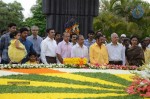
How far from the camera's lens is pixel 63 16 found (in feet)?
62.2

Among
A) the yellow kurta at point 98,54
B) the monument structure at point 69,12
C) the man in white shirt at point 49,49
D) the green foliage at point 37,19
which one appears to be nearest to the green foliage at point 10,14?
the green foliage at point 37,19

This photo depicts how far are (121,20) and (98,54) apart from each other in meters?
29.8

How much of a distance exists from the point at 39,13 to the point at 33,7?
10.4 ft

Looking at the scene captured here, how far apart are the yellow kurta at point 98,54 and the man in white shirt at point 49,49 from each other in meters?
1.02

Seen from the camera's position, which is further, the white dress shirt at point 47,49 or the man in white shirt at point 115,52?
the man in white shirt at point 115,52

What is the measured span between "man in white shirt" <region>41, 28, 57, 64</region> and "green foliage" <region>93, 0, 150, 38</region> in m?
27.4

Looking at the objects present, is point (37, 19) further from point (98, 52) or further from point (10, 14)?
point (98, 52)

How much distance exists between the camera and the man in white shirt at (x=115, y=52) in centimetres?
1145

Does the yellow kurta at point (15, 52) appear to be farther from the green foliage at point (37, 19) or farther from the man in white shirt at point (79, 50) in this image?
the green foliage at point (37, 19)

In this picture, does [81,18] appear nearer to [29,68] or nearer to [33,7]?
[29,68]

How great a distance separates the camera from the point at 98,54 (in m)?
11.0

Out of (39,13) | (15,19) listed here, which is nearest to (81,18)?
(39,13)

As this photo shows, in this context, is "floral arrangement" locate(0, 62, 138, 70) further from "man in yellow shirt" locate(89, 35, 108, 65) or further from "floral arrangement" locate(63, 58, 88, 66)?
"man in yellow shirt" locate(89, 35, 108, 65)

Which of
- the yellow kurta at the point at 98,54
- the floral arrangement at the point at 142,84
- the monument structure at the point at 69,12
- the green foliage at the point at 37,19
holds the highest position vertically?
the green foliage at the point at 37,19
